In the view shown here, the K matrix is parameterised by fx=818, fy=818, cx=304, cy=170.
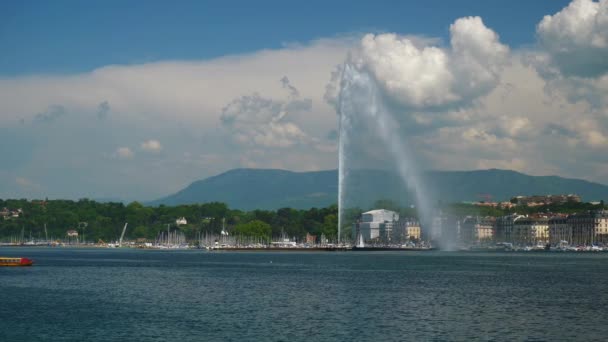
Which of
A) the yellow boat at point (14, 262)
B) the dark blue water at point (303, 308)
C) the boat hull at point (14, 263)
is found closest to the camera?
the dark blue water at point (303, 308)

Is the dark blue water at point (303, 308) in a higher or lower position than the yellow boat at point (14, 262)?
lower

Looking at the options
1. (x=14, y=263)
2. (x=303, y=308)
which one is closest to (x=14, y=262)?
(x=14, y=263)

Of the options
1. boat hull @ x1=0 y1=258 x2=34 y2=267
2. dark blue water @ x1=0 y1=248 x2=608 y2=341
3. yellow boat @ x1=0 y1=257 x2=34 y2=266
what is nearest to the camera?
dark blue water @ x1=0 y1=248 x2=608 y2=341

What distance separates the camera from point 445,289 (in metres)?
64.0

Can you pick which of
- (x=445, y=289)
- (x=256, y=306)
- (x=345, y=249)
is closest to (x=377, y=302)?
(x=256, y=306)

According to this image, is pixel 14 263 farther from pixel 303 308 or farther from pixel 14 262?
pixel 303 308

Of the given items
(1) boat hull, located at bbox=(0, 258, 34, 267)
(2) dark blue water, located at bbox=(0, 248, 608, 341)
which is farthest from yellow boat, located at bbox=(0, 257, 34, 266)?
(2) dark blue water, located at bbox=(0, 248, 608, 341)

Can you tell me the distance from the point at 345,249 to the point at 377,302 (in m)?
130

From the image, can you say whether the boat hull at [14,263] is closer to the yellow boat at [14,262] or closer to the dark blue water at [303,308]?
the yellow boat at [14,262]

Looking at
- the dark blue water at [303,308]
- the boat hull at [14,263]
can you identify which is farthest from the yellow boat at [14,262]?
the dark blue water at [303,308]

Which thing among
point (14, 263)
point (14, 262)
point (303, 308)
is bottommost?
point (303, 308)

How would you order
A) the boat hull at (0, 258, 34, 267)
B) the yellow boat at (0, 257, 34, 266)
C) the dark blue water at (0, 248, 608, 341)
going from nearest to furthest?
the dark blue water at (0, 248, 608, 341) → the boat hull at (0, 258, 34, 267) → the yellow boat at (0, 257, 34, 266)

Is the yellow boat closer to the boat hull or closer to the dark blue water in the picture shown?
the boat hull

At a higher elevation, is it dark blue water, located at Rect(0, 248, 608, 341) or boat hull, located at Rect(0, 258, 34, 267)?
boat hull, located at Rect(0, 258, 34, 267)
